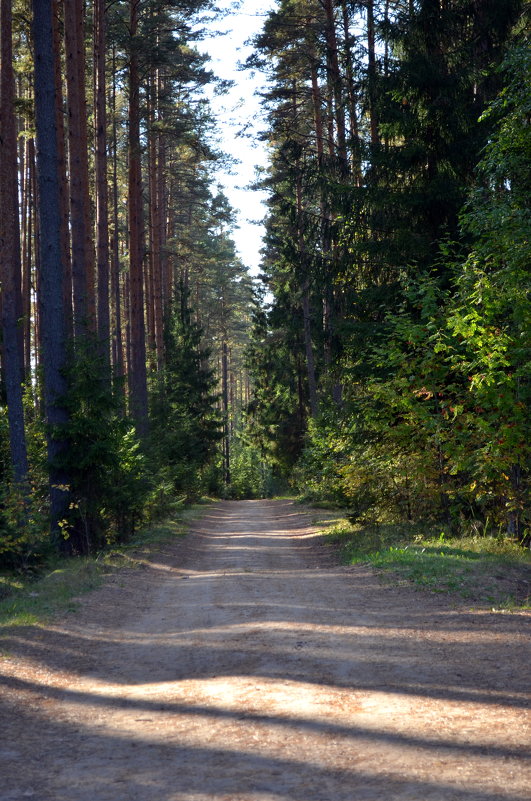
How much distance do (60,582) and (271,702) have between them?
7502 mm

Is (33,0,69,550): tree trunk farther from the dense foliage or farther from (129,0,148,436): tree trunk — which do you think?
(129,0,148,436): tree trunk

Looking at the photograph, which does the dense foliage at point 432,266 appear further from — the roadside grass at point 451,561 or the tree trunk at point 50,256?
the tree trunk at point 50,256

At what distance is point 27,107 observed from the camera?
21922 mm

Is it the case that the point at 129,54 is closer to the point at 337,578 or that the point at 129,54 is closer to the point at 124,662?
the point at 337,578

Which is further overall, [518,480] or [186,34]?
[186,34]

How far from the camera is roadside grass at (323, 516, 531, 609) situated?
933 cm

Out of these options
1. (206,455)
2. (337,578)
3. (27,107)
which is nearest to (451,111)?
(337,578)

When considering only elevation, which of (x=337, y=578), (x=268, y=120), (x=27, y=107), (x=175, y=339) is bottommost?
(x=337, y=578)

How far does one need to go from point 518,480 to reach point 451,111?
808cm

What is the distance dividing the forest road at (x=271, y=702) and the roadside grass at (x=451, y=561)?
536 mm

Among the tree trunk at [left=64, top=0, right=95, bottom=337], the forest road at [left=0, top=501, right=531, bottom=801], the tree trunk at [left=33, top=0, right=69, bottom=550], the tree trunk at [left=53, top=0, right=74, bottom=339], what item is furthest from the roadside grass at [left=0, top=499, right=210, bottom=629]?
the tree trunk at [left=53, top=0, right=74, bottom=339]

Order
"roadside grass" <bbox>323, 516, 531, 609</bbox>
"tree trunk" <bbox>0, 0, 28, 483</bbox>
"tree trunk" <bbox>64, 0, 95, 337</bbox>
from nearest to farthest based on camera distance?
"roadside grass" <bbox>323, 516, 531, 609</bbox> → "tree trunk" <bbox>0, 0, 28, 483</bbox> → "tree trunk" <bbox>64, 0, 95, 337</bbox>

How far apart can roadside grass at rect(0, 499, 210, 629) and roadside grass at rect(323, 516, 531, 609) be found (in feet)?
14.3

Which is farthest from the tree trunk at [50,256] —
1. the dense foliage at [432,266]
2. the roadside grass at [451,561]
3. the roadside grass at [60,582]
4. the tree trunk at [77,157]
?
the roadside grass at [451,561]
